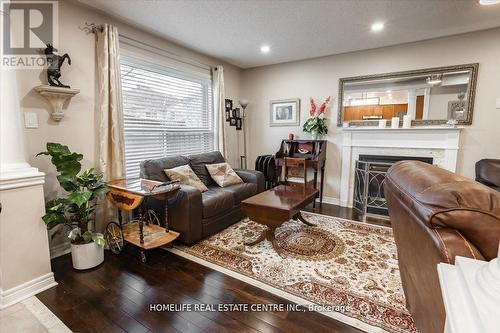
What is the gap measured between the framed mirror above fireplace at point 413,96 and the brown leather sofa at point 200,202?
1910mm

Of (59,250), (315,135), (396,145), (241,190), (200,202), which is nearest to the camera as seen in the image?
(59,250)

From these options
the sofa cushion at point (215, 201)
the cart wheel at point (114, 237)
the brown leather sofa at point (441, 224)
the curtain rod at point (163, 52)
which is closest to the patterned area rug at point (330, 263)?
the sofa cushion at point (215, 201)

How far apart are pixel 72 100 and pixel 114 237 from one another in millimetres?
1463

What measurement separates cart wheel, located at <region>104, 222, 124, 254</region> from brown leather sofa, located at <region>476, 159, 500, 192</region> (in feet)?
13.6

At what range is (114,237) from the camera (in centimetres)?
250

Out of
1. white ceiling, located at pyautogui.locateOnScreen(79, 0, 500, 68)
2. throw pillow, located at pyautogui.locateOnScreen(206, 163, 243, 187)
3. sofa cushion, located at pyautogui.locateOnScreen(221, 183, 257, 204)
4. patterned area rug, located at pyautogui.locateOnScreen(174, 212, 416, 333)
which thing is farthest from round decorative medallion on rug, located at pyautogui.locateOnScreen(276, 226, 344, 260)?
white ceiling, located at pyautogui.locateOnScreen(79, 0, 500, 68)

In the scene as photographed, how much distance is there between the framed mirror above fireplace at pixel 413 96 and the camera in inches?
126

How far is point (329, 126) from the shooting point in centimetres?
414

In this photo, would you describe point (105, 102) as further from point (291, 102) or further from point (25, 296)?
point (291, 102)

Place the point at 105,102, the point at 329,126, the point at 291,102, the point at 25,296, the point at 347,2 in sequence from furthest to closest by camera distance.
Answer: the point at 291,102
the point at 329,126
the point at 105,102
the point at 347,2
the point at 25,296

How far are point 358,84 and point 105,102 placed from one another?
11.6 feet

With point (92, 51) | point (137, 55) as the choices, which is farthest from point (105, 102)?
point (137, 55)

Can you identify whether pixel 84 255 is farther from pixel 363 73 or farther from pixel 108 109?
pixel 363 73

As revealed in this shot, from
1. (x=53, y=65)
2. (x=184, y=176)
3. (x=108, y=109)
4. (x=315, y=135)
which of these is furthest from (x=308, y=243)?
(x=53, y=65)
